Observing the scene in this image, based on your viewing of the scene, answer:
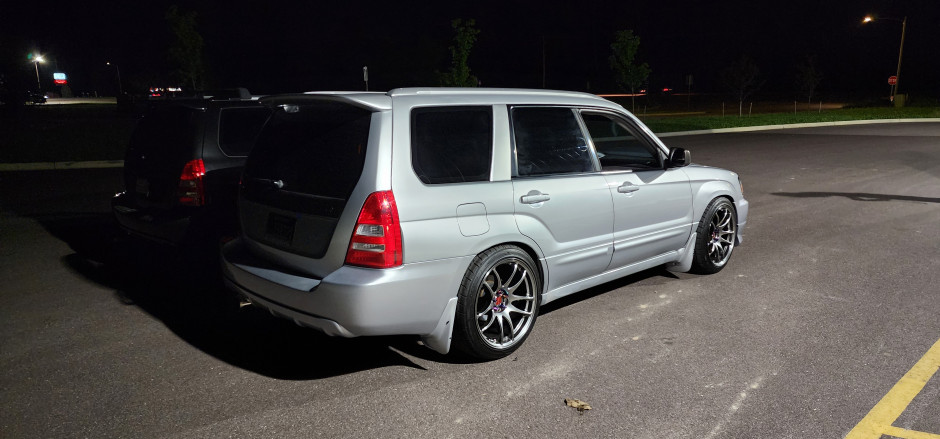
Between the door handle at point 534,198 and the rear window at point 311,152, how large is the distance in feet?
3.71

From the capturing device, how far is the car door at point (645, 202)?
16.5 feet

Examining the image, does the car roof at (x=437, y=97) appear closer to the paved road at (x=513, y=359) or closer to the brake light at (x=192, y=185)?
the brake light at (x=192, y=185)

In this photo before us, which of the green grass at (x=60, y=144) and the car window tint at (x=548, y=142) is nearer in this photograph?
the car window tint at (x=548, y=142)

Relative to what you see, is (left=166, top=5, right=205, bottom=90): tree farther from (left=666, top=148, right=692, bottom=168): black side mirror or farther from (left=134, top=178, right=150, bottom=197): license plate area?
(left=666, top=148, right=692, bottom=168): black side mirror

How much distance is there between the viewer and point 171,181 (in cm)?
572

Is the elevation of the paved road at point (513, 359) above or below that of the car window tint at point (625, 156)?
below

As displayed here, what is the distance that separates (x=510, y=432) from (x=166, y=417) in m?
1.83

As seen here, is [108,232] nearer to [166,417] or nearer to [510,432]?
[166,417]

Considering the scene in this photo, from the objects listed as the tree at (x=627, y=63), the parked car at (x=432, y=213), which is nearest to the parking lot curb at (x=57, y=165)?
the parked car at (x=432, y=213)

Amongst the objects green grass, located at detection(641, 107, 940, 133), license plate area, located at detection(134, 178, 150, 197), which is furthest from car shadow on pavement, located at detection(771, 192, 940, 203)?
green grass, located at detection(641, 107, 940, 133)

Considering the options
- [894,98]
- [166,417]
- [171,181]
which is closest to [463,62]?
[894,98]

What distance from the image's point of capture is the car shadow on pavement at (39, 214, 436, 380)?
4.30 metres

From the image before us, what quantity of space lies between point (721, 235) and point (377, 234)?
154 inches

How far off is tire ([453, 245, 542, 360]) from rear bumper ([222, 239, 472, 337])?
0.12 m
